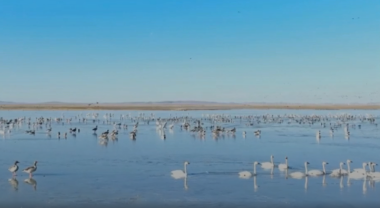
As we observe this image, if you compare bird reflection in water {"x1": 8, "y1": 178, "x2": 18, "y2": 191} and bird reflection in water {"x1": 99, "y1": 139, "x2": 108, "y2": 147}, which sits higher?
bird reflection in water {"x1": 99, "y1": 139, "x2": 108, "y2": 147}

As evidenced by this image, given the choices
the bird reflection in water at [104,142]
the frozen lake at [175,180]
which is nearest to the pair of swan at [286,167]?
the frozen lake at [175,180]

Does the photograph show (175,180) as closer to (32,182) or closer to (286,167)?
(32,182)

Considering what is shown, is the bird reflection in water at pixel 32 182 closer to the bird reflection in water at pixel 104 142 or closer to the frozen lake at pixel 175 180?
the frozen lake at pixel 175 180

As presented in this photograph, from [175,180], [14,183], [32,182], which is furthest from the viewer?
[175,180]


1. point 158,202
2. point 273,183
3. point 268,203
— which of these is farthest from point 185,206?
point 273,183

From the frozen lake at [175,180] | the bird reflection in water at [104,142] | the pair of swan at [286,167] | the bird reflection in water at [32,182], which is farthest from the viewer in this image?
the bird reflection in water at [104,142]

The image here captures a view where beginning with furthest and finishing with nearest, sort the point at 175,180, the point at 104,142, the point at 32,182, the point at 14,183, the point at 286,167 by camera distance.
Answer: the point at 104,142 → the point at 286,167 → the point at 175,180 → the point at 32,182 → the point at 14,183

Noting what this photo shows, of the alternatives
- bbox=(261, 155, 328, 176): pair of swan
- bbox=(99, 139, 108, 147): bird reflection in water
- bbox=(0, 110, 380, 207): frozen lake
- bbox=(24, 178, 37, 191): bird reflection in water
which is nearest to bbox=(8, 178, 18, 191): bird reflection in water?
bbox=(0, 110, 380, 207): frozen lake

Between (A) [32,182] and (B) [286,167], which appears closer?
(A) [32,182]

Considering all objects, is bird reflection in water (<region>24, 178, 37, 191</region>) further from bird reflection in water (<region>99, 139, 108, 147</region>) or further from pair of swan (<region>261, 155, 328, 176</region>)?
bird reflection in water (<region>99, 139, 108, 147</region>)

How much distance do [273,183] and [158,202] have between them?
13.6 ft

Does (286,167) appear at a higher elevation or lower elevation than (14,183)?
higher

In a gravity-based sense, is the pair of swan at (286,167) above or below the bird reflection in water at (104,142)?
below

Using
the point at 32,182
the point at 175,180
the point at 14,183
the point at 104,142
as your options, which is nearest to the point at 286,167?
the point at 175,180
